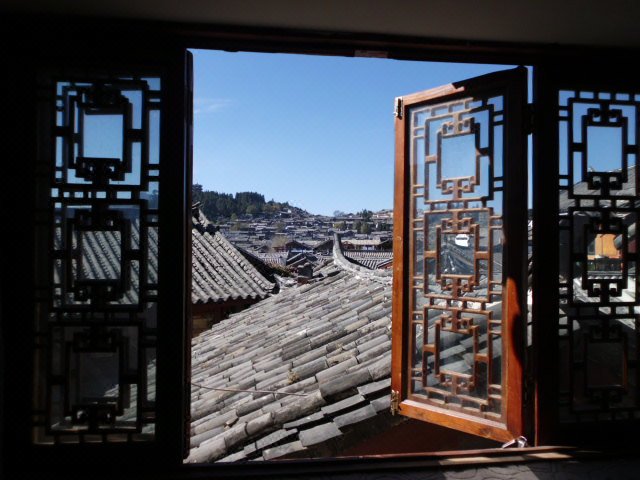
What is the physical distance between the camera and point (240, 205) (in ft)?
128

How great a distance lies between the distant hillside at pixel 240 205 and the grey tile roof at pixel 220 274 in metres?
24.0

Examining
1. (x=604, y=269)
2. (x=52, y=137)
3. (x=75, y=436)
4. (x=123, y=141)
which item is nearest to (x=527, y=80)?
(x=604, y=269)

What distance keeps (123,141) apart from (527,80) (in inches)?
68.3

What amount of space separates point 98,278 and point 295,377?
2220 mm

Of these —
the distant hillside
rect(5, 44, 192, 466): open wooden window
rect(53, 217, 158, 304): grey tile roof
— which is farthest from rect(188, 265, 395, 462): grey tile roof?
the distant hillside

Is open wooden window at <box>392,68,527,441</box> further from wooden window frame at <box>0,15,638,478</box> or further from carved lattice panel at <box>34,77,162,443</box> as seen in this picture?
carved lattice panel at <box>34,77,162,443</box>

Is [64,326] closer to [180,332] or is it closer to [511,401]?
[180,332]

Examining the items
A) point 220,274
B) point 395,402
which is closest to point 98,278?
point 395,402

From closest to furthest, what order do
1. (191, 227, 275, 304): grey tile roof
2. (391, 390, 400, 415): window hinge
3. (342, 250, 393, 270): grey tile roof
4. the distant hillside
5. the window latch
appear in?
the window latch
(391, 390, 400, 415): window hinge
(191, 227, 275, 304): grey tile roof
(342, 250, 393, 270): grey tile roof
the distant hillside

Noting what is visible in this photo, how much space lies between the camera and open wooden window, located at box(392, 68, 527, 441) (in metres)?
2.43

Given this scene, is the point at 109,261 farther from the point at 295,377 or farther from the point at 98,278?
the point at 295,377

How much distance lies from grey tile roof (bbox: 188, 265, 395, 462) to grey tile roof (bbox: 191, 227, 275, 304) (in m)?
1.77

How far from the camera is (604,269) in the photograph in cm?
252

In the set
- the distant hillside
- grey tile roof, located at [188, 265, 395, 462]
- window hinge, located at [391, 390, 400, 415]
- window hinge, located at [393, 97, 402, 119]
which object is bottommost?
grey tile roof, located at [188, 265, 395, 462]
